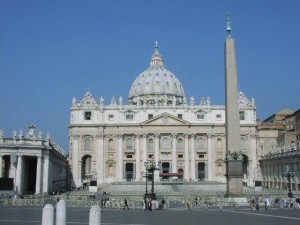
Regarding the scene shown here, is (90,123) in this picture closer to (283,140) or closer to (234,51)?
(283,140)

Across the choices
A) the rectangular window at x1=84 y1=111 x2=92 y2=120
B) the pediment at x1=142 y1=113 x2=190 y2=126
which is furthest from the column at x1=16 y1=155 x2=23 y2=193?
the pediment at x1=142 y1=113 x2=190 y2=126

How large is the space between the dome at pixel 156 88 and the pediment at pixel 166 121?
18680 millimetres

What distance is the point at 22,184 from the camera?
4659 centimetres

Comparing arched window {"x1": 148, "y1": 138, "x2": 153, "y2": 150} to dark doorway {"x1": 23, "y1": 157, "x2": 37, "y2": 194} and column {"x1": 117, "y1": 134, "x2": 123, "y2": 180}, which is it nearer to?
column {"x1": 117, "y1": 134, "x2": 123, "y2": 180}

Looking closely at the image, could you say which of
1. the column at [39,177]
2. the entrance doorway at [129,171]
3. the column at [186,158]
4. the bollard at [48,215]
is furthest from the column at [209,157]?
the bollard at [48,215]

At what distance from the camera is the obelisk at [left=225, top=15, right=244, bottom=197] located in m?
28.8

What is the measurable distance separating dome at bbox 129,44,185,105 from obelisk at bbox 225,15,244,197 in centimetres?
6996

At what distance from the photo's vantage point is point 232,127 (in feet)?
94.8

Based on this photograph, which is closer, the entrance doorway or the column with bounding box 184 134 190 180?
the column with bounding box 184 134 190 180

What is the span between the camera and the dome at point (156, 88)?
4060 inches

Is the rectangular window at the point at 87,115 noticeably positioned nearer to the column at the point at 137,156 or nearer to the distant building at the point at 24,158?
the column at the point at 137,156

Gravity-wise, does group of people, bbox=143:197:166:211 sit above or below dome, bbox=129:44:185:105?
below

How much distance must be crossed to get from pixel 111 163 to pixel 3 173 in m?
30.7

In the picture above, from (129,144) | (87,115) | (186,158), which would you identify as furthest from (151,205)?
(87,115)
